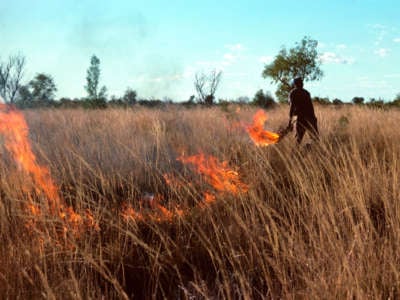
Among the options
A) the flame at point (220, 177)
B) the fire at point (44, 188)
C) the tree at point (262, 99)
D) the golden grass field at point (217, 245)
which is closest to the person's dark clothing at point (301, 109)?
the golden grass field at point (217, 245)

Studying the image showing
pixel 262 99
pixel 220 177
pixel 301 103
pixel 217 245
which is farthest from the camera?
pixel 262 99

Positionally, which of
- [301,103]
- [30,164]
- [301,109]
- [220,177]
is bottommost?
[220,177]

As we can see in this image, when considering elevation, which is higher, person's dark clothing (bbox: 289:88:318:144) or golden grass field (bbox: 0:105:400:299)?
person's dark clothing (bbox: 289:88:318:144)

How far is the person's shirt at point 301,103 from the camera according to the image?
6.17 meters

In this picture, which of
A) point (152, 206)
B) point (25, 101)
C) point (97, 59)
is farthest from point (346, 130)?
point (97, 59)

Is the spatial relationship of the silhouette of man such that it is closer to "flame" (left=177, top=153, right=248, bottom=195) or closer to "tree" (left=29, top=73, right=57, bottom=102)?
"flame" (left=177, top=153, right=248, bottom=195)

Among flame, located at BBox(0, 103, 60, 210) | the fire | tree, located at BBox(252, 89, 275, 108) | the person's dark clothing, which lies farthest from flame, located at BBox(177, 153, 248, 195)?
tree, located at BBox(252, 89, 275, 108)

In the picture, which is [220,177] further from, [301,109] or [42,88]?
[42,88]

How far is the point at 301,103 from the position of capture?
6199mm

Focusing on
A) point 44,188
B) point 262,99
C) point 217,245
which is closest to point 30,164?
point 44,188

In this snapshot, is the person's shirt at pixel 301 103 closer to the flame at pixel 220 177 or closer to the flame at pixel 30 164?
the flame at pixel 220 177

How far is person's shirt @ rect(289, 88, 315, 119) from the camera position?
6168 mm

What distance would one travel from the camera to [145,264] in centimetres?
272

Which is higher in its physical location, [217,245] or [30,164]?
[30,164]
